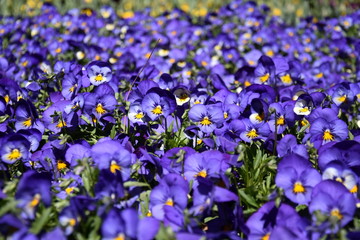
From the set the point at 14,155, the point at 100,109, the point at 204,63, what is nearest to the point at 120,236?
the point at 14,155

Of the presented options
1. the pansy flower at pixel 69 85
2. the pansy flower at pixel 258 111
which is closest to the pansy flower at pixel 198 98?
the pansy flower at pixel 258 111

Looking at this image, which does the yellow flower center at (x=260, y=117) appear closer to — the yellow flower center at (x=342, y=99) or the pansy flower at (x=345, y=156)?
the pansy flower at (x=345, y=156)

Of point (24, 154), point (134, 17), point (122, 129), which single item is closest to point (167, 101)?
point (122, 129)

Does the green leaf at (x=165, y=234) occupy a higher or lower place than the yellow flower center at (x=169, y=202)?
higher

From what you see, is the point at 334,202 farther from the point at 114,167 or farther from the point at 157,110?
the point at 157,110

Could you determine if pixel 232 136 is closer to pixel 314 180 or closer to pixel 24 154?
pixel 314 180

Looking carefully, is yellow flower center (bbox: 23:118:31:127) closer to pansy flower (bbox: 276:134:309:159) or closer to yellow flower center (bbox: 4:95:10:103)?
yellow flower center (bbox: 4:95:10:103)
